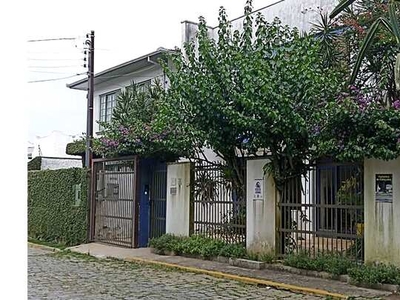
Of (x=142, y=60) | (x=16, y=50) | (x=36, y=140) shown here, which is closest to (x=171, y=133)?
(x=142, y=60)

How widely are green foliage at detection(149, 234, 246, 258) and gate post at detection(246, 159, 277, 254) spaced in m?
0.37

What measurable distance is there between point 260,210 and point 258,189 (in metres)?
0.48

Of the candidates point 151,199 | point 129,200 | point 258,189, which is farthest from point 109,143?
point 258,189

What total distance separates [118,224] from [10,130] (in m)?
14.4

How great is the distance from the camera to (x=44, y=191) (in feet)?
61.6

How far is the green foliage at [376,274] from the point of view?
8695mm

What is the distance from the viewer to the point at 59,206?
18.0 metres

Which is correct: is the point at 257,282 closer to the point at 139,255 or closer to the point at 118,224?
the point at 139,255

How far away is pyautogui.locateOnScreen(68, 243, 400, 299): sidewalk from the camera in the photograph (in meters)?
8.71

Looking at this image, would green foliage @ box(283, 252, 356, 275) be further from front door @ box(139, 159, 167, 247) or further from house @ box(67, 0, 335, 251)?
front door @ box(139, 159, 167, 247)

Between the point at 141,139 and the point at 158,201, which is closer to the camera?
the point at 141,139

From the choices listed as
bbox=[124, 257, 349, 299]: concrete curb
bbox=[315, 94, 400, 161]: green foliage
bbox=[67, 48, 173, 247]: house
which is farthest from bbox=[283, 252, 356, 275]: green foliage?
bbox=[67, 48, 173, 247]: house

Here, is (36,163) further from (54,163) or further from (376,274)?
(376,274)

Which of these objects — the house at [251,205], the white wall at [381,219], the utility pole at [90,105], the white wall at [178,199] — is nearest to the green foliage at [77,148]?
the utility pole at [90,105]
